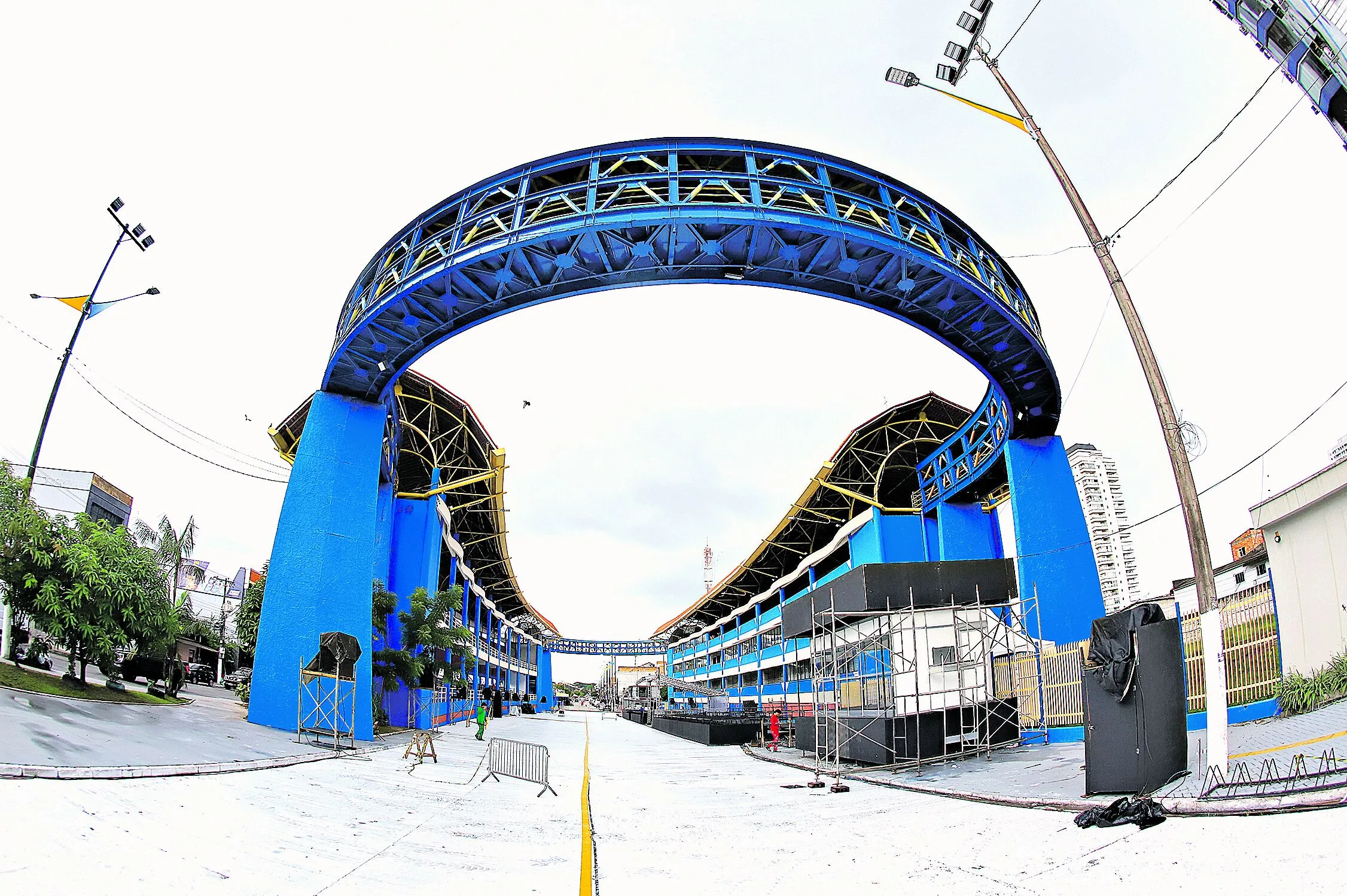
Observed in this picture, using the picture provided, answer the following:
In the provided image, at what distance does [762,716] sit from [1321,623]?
19.3m

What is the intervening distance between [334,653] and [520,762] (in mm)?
8354

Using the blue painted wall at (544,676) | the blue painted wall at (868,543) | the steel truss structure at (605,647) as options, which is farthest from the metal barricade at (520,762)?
the steel truss structure at (605,647)

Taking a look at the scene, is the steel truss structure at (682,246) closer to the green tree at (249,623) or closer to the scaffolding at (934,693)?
the scaffolding at (934,693)

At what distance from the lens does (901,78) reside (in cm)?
1182

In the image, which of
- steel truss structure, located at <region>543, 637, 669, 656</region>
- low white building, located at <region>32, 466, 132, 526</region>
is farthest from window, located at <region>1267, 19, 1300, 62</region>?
steel truss structure, located at <region>543, 637, 669, 656</region>

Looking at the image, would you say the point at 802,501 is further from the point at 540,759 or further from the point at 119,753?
the point at 119,753

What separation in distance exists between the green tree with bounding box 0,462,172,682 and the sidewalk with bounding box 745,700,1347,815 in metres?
16.6

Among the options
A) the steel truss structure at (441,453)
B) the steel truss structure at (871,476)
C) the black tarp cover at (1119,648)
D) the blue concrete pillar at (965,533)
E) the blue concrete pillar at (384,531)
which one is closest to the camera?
the black tarp cover at (1119,648)

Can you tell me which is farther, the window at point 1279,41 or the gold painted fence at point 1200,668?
the gold painted fence at point 1200,668

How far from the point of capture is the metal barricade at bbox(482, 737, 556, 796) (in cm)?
1182

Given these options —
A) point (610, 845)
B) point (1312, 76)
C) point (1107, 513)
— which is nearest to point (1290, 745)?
point (610, 845)

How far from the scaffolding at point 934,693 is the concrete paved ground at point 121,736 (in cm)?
1131

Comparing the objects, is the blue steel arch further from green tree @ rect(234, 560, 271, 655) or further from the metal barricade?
green tree @ rect(234, 560, 271, 655)

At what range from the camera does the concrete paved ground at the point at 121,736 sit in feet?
29.1
